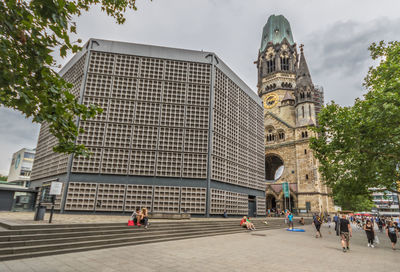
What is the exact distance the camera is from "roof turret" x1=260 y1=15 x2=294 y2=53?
206ft

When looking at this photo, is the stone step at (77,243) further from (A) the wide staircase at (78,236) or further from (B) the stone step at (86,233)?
(B) the stone step at (86,233)

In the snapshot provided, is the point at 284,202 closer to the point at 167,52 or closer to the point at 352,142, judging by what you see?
the point at 352,142

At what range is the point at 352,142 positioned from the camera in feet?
52.9

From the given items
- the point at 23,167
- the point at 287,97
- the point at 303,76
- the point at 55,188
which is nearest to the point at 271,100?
the point at 287,97

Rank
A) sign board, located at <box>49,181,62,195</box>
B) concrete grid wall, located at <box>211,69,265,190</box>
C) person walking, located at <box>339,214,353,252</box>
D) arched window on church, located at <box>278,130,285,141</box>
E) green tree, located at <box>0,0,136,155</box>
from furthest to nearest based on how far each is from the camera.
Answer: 1. arched window on church, located at <box>278,130,285,141</box>
2. concrete grid wall, located at <box>211,69,265,190</box>
3. sign board, located at <box>49,181,62,195</box>
4. person walking, located at <box>339,214,353,252</box>
5. green tree, located at <box>0,0,136,155</box>

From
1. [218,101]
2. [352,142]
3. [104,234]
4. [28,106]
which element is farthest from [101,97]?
[352,142]

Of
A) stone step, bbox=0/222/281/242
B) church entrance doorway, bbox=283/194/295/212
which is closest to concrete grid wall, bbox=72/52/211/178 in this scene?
stone step, bbox=0/222/281/242

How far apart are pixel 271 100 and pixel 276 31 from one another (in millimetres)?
21702

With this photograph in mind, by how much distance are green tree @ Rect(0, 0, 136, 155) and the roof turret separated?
66.5 meters

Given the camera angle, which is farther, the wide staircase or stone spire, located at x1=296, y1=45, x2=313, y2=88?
stone spire, located at x1=296, y1=45, x2=313, y2=88

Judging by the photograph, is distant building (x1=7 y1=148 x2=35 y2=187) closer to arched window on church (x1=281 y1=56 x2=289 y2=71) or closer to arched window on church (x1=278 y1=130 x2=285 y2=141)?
arched window on church (x1=278 y1=130 x2=285 y2=141)

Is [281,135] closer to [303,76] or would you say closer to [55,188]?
[303,76]

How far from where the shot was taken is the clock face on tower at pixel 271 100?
185 feet

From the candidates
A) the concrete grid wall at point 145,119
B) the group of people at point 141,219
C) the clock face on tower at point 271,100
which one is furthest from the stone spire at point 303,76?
the group of people at point 141,219
